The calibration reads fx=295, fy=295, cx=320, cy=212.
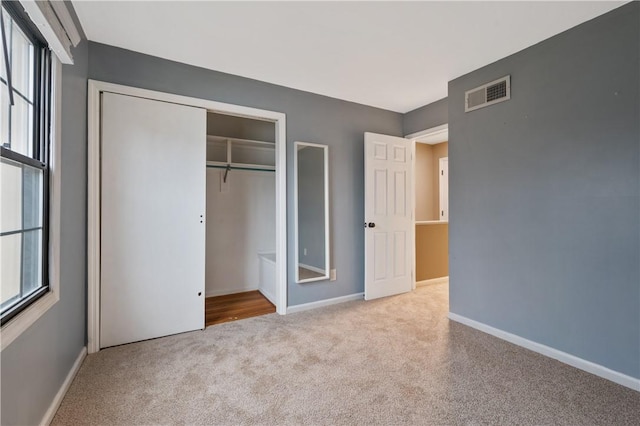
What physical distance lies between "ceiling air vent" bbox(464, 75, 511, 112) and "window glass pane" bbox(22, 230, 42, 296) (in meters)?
3.33

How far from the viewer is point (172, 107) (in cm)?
255

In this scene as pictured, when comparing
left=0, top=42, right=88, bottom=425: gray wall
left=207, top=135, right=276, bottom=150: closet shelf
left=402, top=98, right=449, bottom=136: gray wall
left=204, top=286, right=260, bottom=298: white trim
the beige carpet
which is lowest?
the beige carpet

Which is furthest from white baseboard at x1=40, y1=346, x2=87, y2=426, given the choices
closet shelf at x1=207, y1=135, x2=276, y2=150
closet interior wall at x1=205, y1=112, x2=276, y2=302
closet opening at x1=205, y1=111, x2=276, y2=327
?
closet shelf at x1=207, y1=135, x2=276, y2=150

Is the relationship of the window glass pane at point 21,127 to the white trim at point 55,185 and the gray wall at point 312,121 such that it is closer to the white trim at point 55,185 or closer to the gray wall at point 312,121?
the white trim at point 55,185

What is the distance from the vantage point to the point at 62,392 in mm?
1683

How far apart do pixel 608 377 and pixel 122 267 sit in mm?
3555

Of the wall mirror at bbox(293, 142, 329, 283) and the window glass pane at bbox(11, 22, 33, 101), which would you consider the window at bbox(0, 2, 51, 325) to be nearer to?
the window glass pane at bbox(11, 22, 33, 101)

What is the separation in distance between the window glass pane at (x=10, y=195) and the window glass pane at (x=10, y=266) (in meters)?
0.05

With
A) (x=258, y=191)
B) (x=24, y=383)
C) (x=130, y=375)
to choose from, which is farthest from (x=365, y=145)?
(x=24, y=383)

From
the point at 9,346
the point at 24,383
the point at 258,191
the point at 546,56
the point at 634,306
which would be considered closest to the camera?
the point at 9,346

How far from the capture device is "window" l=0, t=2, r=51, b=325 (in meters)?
1.27

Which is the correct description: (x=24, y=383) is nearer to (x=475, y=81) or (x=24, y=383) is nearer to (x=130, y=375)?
(x=130, y=375)

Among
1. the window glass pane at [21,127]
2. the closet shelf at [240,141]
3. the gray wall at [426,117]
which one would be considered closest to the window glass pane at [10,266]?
the window glass pane at [21,127]

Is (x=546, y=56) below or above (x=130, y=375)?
above
